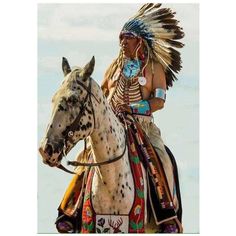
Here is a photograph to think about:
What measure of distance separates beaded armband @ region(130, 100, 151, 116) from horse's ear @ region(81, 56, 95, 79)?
1.03 meters

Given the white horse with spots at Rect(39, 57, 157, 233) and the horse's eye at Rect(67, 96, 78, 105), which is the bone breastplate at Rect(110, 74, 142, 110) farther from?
the horse's eye at Rect(67, 96, 78, 105)

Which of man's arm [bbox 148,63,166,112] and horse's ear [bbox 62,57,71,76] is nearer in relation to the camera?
horse's ear [bbox 62,57,71,76]

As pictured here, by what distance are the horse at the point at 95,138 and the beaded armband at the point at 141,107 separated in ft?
1.66

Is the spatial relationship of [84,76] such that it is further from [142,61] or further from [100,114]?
[142,61]

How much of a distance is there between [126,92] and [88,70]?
1.12 metres

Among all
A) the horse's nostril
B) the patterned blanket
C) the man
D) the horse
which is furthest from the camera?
the man

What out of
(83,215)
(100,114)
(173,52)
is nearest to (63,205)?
(83,215)

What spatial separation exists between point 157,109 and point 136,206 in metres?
1.21

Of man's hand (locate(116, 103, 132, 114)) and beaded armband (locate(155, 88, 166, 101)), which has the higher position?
beaded armband (locate(155, 88, 166, 101))

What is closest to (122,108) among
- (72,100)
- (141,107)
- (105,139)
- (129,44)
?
(141,107)

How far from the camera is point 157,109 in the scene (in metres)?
9.18

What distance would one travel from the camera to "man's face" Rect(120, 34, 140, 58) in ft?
30.3

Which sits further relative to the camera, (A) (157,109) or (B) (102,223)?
(A) (157,109)

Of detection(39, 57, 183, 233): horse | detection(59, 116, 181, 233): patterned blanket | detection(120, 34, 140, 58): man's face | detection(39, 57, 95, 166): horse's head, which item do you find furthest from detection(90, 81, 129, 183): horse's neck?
detection(120, 34, 140, 58): man's face
